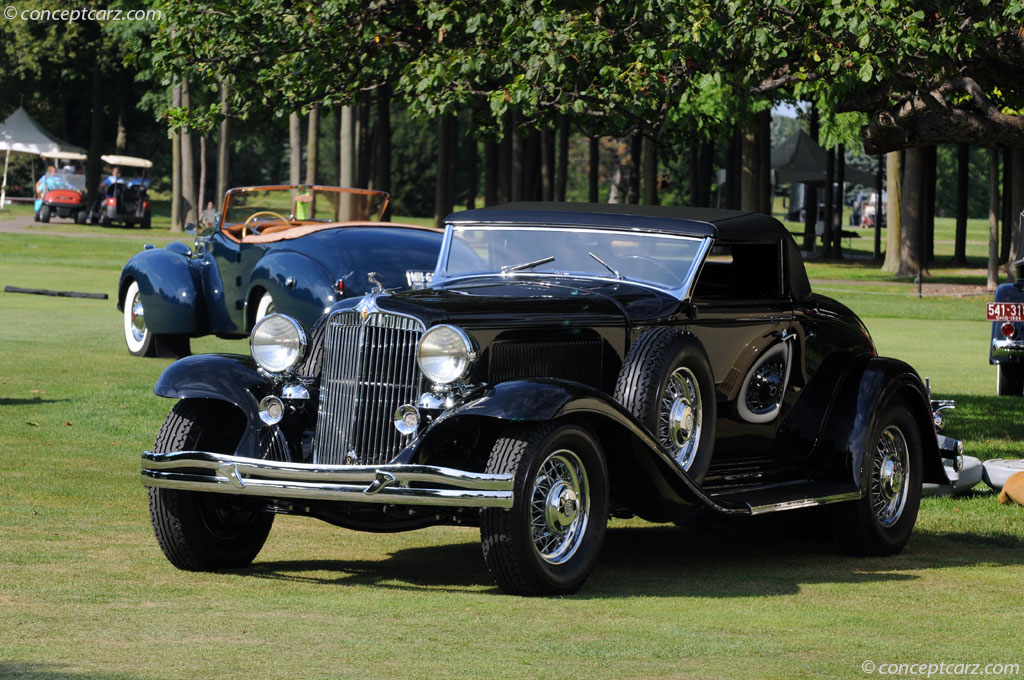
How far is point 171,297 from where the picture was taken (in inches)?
735

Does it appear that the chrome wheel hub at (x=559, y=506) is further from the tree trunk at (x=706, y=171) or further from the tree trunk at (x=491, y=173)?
the tree trunk at (x=706, y=171)

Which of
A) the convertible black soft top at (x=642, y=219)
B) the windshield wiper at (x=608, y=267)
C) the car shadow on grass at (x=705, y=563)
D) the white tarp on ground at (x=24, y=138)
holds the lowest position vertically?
the car shadow on grass at (x=705, y=563)

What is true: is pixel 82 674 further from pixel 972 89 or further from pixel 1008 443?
pixel 1008 443

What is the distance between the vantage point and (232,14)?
1368cm

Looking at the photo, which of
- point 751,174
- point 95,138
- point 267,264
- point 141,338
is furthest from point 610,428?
point 95,138

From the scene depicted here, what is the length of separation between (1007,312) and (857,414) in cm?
760

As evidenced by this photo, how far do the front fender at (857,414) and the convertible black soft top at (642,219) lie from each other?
3.04 feet

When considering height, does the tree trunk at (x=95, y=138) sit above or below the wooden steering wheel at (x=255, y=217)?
above

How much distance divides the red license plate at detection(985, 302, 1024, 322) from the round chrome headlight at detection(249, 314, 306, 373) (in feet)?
31.7

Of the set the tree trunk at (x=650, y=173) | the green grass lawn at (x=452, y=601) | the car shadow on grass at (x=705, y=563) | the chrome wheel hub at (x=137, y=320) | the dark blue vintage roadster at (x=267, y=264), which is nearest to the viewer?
the green grass lawn at (x=452, y=601)

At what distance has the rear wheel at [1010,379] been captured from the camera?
17.1 metres

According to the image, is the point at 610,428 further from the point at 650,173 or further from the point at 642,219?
the point at 650,173

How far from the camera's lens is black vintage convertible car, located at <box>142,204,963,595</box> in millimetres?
6680
